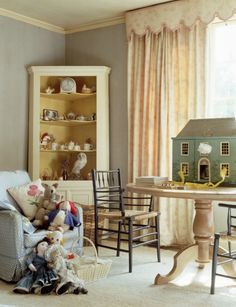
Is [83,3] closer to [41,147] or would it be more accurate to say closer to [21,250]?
[41,147]

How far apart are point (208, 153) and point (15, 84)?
259 centimetres

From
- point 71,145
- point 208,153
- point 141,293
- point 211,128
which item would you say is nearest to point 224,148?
point 208,153

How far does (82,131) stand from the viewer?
5480 mm

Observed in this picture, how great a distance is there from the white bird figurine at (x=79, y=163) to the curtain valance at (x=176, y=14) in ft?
4.87

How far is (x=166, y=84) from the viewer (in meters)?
4.73

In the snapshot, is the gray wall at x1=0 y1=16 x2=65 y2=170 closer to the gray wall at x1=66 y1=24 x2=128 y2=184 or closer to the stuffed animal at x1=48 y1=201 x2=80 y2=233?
the gray wall at x1=66 y1=24 x2=128 y2=184

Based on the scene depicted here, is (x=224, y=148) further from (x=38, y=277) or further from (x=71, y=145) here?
(x=71, y=145)

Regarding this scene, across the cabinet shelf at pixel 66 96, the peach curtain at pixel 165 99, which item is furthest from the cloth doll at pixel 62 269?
the cabinet shelf at pixel 66 96

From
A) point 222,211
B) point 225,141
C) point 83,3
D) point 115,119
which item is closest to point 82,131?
point 115,119

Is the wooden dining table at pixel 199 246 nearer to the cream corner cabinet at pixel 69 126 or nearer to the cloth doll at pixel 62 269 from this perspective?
the cloth doll at pixel 62 269

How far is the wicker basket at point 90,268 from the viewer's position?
3363mm

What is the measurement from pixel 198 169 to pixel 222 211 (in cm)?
111

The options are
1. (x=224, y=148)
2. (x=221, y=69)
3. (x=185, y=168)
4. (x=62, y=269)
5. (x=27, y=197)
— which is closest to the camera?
(x=62, y=269)

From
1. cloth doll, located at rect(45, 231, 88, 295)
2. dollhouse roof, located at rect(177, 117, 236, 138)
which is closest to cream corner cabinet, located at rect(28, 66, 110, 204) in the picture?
dollhouse roof, located at rect(177, 117, 236, 138)
